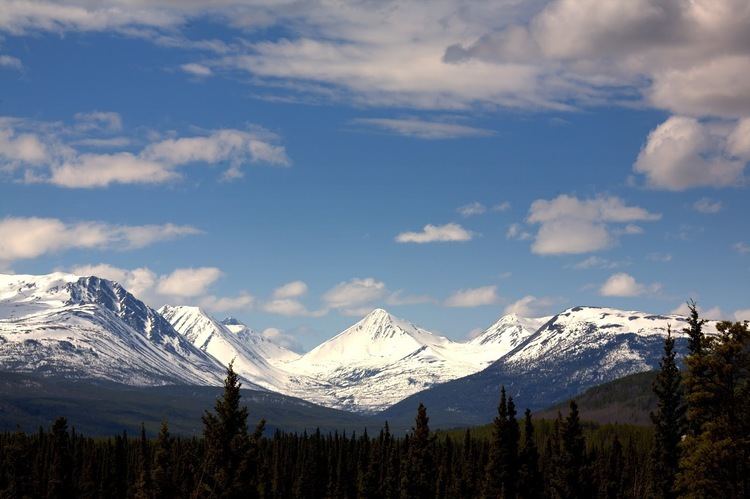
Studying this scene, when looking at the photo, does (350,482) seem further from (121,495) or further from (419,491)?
(419,491)

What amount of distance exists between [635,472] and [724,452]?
135716mm

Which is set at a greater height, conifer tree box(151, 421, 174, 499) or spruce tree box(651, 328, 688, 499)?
spruce tree box(651, 328, 688, 499)

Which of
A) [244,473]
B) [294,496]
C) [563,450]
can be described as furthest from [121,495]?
[244,473]

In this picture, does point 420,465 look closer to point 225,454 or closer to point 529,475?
point 529,475

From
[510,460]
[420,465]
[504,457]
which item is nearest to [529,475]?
[510,460]

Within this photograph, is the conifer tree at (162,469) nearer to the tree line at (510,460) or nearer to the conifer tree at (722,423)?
the tree line at (510,460)

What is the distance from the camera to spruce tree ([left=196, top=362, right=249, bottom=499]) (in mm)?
66438

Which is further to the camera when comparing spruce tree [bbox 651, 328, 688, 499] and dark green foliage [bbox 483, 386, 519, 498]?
dark green foliage [bbox 483, 386, 519, 498]

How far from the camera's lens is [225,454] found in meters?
67.4

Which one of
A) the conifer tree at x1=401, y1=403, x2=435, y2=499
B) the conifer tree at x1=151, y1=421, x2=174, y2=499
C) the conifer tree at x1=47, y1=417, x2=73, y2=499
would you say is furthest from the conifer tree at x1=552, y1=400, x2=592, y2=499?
the conifer tree at x1=47, y1=417, x2=73, y2=499

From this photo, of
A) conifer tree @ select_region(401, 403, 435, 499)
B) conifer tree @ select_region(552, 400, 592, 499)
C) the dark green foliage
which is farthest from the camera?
the dark green foliage

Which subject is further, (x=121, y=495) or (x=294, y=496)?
(x=294, y=496)

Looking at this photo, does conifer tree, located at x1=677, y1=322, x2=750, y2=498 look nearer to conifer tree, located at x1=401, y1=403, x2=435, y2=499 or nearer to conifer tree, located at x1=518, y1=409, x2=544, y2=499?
conifer tree, located at x1=401, y1=403, x2=435, y2=499

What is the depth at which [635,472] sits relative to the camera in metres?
196
